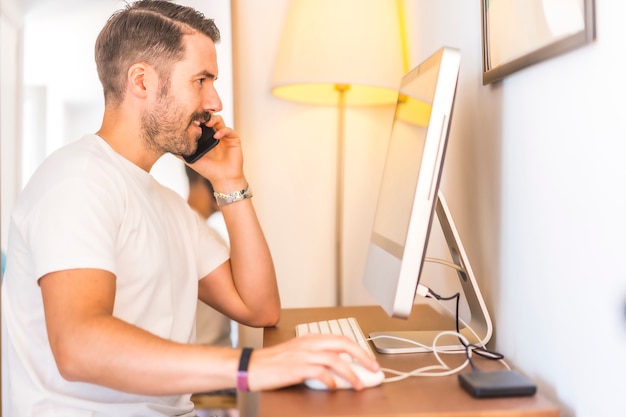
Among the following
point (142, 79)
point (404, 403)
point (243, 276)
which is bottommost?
point (404, 403)

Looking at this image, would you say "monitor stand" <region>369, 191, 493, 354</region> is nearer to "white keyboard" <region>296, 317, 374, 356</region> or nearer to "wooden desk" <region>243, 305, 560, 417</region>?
"white keyboard" <region>296, 317, 374, 356</region>

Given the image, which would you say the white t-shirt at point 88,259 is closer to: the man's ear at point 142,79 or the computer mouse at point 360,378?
the man's ear at point 142,79

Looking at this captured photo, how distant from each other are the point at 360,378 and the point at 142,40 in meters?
0.86

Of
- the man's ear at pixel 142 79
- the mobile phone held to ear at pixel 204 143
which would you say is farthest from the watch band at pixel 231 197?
the man's ear at pixel 142 79

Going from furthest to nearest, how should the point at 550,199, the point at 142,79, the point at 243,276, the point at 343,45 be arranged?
1. the point at 343,45
2. the point at 243,276
3. the point at 142,79
4. the point at 550,199

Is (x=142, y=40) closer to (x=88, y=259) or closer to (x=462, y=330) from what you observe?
(x=88, y=259)

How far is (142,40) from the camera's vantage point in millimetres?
1375

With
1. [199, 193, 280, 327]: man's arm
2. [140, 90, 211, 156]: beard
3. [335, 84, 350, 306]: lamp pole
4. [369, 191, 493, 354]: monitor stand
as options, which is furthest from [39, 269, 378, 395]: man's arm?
[335, 84, 350, 306]: lamp pole

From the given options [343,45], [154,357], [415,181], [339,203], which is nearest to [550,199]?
[415,181]

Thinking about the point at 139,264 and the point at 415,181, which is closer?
the point at 415,181

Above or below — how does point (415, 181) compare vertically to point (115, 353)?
above

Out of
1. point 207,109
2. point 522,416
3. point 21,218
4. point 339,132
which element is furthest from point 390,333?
point 339,132

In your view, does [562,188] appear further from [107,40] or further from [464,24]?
[107,40]

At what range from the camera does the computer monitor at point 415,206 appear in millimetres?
928
